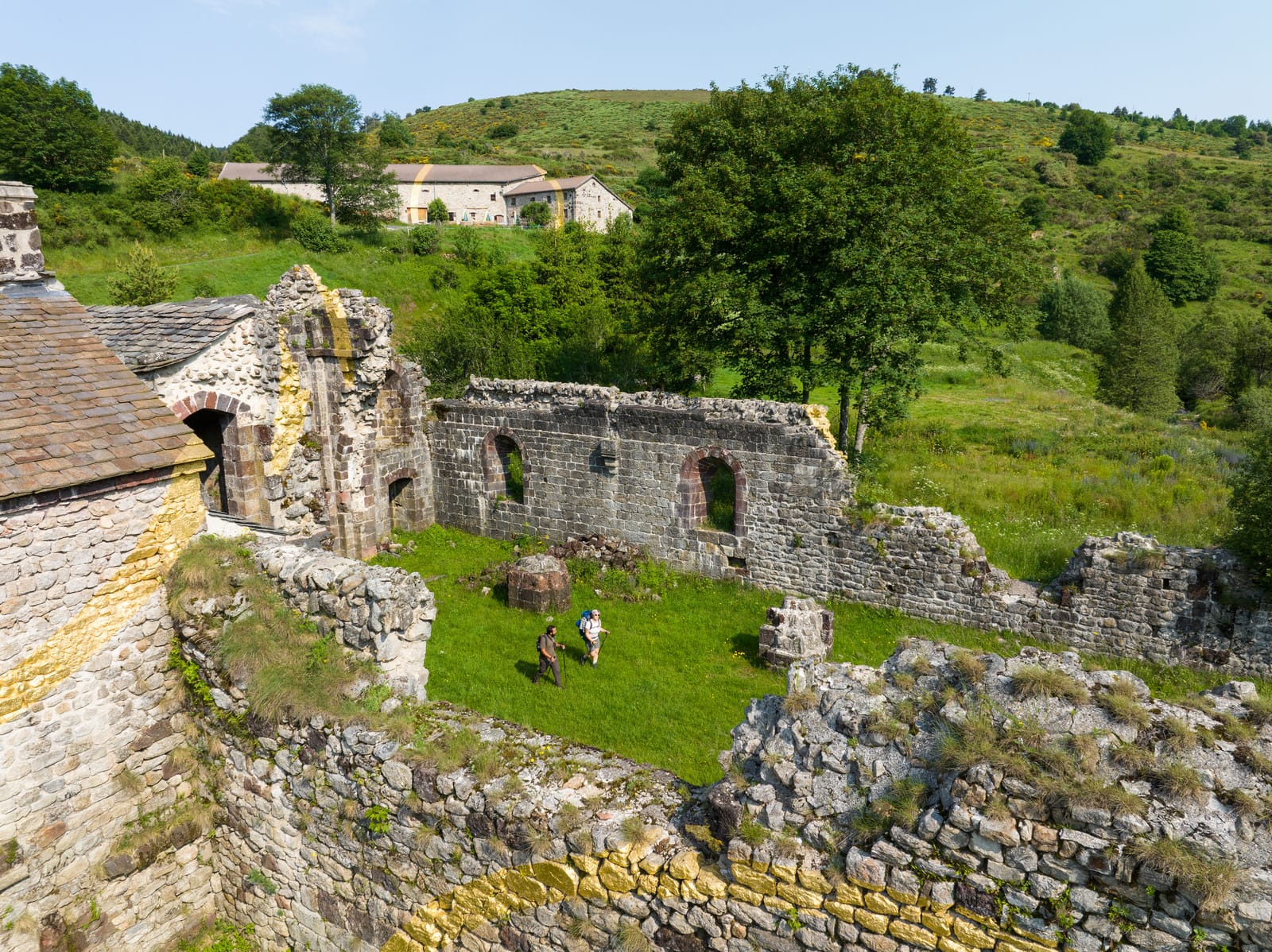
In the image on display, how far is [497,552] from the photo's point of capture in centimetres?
1620

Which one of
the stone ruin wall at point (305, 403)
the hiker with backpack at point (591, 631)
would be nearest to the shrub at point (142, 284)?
the stone ruin wall at point (305, 403)

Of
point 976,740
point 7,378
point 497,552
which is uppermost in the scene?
point 7,378

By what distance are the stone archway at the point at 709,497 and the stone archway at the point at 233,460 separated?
772 cm

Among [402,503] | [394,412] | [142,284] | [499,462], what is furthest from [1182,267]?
[142,284]

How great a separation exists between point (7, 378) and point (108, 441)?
1281 millimetres

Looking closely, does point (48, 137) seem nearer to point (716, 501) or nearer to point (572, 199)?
point (572, 199)

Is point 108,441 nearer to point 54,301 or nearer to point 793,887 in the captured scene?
point 54,301

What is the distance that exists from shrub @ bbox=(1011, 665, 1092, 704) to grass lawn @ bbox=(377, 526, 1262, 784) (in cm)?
475

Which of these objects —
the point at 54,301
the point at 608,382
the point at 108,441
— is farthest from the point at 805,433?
the point at 608,382

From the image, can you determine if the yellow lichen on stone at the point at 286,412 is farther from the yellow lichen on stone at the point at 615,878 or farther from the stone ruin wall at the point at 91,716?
the yellow lichen on stone at the point at 615,878

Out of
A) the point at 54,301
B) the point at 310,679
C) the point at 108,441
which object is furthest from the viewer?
the point at 54,301

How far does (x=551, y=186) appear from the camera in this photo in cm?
6625

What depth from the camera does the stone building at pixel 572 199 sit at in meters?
64.2

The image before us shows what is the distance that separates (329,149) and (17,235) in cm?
4342
